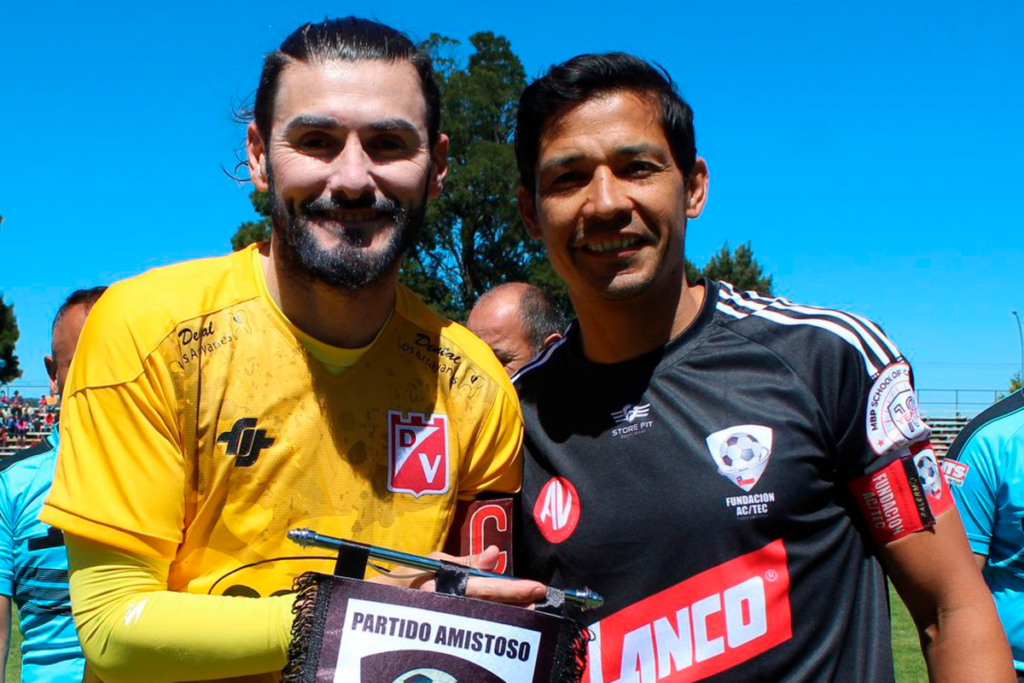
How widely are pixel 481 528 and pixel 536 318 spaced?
121 inches

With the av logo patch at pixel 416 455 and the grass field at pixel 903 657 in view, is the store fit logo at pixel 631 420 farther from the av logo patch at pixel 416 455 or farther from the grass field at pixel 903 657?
the grass field at pixel 903 657

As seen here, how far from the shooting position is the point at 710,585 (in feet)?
7.78

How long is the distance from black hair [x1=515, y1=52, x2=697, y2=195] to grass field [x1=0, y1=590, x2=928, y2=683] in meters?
6.62

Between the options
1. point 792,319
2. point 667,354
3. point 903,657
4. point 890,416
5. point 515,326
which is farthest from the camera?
point 903,657


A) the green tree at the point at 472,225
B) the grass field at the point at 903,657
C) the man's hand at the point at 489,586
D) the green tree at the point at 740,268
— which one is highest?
the green tree at the point at 740,268

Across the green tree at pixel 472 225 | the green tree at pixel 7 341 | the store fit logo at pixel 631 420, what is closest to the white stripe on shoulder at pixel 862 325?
the store fit logo at pixel 631 420

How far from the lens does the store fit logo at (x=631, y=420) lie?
2531mm

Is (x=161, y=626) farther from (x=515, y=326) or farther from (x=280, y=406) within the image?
(x=515, y=326)

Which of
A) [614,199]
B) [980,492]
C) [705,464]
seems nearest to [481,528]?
[705,464]

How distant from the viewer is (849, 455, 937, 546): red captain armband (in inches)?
90.0

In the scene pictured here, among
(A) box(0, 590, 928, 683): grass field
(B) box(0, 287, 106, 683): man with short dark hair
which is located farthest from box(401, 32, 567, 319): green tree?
(B) box(0, 287, 106, 683): man with short dark hair

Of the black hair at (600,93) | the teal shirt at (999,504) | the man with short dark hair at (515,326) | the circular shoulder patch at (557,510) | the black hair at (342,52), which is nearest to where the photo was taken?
the black hair at (342,52)

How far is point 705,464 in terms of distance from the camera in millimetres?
2424

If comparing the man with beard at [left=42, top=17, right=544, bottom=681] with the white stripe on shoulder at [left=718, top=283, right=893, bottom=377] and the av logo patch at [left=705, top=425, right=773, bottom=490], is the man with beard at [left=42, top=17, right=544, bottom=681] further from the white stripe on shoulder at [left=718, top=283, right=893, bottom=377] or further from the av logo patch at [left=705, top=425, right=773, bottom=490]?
the white stripe on shoulder at [left=718, top=283, right=893, bottom=377]
